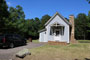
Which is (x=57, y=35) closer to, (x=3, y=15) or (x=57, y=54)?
(x=57, y=54)

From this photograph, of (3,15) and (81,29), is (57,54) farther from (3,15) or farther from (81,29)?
(81,29)

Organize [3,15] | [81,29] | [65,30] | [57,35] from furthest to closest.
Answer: [81,29], [3,15], [57,35], [65,30]

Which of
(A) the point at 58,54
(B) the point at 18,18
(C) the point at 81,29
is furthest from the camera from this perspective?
(C) the point at 81,29

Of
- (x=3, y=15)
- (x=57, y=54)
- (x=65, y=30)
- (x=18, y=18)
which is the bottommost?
(x=57, y=54)

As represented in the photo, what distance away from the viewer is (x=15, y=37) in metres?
15.8

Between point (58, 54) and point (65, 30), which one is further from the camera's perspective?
point (65, 30)

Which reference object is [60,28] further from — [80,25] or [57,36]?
[80,25]

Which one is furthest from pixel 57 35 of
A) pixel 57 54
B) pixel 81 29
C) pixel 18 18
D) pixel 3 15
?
pixel 81 29

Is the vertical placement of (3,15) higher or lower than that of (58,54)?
higher

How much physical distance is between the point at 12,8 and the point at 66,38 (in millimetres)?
31422

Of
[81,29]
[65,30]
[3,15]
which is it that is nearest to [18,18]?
[3,15]

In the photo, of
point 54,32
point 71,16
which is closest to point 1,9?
point 54,32

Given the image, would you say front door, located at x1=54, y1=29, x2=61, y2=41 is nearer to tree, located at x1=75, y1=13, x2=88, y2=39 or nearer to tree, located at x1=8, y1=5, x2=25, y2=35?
tree, located at x1=8, y1=5, x2=25, y2=35

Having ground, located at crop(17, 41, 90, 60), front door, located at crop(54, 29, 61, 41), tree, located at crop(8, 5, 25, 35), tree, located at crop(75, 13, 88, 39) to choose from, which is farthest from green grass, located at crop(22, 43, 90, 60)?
tree, located at crop(75, 13, 88, 39)
